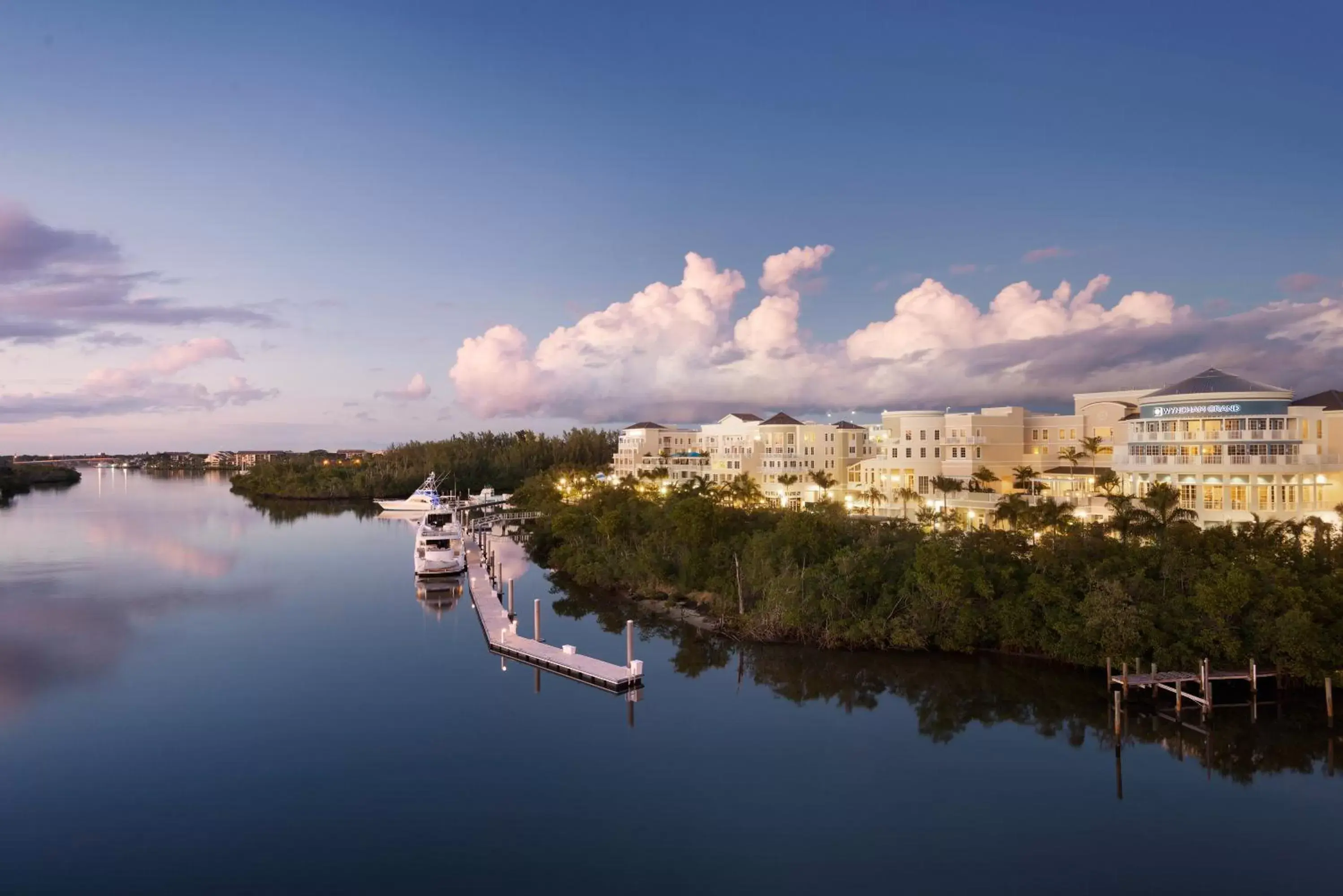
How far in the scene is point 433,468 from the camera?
117 m

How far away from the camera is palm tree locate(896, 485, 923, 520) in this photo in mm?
48344

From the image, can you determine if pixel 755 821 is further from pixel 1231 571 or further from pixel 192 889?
pixel 1231 571

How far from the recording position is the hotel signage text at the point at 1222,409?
116ft

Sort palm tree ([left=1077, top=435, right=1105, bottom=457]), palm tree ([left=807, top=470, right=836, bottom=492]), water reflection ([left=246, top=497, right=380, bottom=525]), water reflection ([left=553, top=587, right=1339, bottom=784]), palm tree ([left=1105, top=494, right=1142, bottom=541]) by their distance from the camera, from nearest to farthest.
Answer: water reflection ([left=553, top=587, right=1339, bottom=784]) < palm tree ([left=1105, top=494, right=1142, bottom=541]) < palm tree ([left=1077, top=435, right=1105, bottom=457]) < palm tree ([left=807, top=470, right=836, bottom=492]) < water reflection ([left=246, top=497, right=380, bottom=525])

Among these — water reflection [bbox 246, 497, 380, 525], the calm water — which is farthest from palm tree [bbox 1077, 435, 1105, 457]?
water reflection [bbox 246, 497, 380, 525]

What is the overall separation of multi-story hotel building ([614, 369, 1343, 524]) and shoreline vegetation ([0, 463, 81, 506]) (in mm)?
88017

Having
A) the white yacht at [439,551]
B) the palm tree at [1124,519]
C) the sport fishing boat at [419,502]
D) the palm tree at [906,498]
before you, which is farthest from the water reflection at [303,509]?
the palm tree at [1124,519]

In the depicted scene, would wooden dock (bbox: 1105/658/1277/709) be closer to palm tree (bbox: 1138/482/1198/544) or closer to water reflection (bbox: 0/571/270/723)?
palm tree (bbox: 1138/482/1198/544)

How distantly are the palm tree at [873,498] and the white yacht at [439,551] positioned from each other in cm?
2521

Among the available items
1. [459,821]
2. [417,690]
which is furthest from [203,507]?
[459,821]

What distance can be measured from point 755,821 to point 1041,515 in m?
20.2

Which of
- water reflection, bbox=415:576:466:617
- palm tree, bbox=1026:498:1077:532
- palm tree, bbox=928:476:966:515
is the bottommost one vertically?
water reflection, bbox=415:576:466:617

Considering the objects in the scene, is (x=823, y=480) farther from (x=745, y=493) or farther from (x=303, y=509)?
(x=303, y=509)

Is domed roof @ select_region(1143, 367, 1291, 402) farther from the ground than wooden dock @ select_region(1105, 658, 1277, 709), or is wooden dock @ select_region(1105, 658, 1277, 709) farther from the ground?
domed roof @ select_region(1143, 367, 1291, 402)
